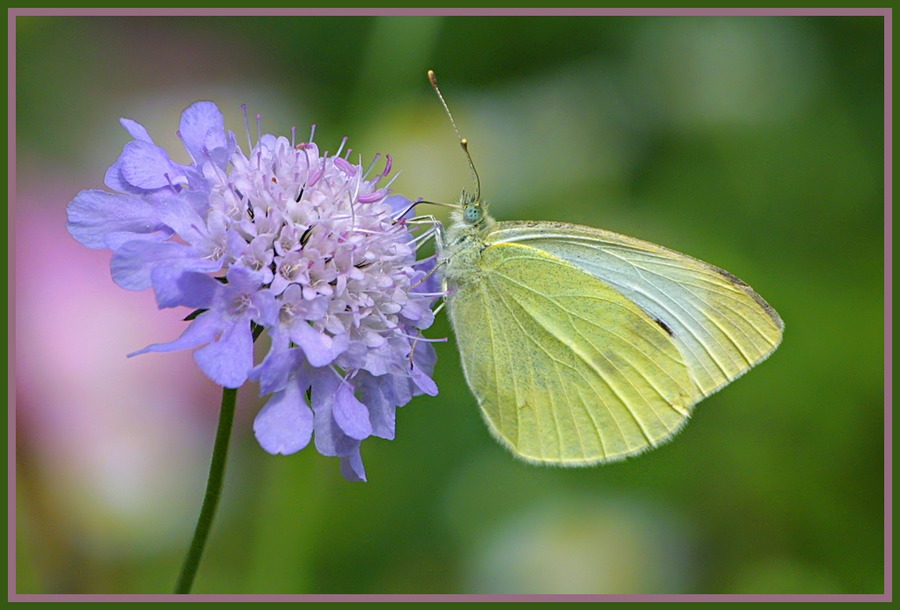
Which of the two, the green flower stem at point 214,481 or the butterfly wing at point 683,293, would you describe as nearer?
the green flower stem at point 214,481

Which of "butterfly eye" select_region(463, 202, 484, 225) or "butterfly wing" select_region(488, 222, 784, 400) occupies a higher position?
"butterfly eye" select_region(463, 202, 484, 225)

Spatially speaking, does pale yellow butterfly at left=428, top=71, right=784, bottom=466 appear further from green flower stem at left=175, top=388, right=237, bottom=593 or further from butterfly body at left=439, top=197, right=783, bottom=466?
green flower stem at left=175, top=388, right=237, bottom=593

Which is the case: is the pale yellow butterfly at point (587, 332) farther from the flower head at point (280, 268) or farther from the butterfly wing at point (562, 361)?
the flower head at point (280, 268)

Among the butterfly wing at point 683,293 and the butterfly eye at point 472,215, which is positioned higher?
the butterfly eye at point 472,215

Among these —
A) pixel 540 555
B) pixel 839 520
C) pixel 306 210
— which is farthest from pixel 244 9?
pixel 839 520

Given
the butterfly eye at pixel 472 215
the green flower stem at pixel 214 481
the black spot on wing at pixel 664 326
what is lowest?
the black spot on wing at pixel 664 326

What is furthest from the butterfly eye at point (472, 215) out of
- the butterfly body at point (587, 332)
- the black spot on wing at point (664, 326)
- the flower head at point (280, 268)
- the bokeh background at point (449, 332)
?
the bokeh background at point (449, 332)

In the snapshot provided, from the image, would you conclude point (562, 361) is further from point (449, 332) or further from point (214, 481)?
point (214, 481)

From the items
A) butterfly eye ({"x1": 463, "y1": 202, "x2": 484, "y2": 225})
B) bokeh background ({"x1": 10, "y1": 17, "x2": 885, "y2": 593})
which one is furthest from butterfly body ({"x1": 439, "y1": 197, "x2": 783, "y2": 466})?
bokeh background ({"x1": 10, "y1": 17, "x2": 885, "y2": 593})
